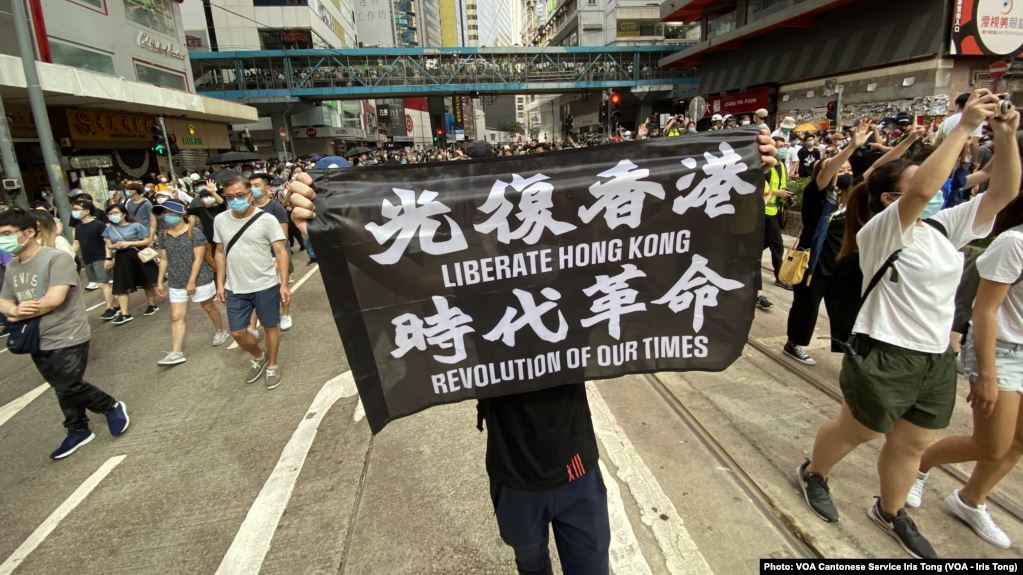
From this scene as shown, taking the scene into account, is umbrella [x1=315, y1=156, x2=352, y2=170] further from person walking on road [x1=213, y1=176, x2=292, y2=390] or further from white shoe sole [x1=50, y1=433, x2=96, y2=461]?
white shoe sole [x1=50, y1=433, x2=96, y2=461]

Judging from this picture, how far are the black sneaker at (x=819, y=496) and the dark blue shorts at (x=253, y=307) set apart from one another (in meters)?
4.65

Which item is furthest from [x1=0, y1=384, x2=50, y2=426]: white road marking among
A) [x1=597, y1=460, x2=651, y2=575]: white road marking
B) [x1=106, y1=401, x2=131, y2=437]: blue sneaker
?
[x1=597, y1=460, x2=651, y2=575]: white road marking

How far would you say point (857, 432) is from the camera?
8.49ft

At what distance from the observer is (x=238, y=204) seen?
15.3ft

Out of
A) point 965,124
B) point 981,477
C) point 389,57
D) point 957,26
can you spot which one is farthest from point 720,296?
point 389,57

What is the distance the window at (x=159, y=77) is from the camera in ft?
70.4

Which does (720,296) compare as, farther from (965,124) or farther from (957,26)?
(957,26)

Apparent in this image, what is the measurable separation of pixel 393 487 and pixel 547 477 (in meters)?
1.79

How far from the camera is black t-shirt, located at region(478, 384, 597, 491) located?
73.1 inches

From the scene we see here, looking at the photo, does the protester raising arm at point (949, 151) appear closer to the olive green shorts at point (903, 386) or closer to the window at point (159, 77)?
the olive green shorts at point (903, 386)

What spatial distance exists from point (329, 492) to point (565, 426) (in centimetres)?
209

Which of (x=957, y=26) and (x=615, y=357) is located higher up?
(x=957, y=26)

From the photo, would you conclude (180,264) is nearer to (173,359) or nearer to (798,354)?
(173,359)
